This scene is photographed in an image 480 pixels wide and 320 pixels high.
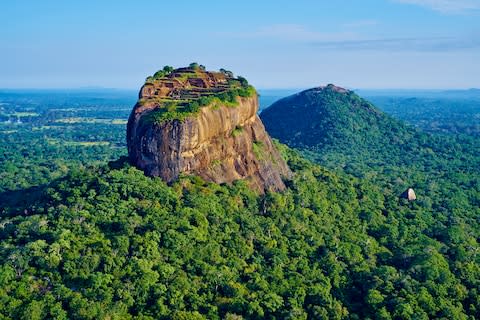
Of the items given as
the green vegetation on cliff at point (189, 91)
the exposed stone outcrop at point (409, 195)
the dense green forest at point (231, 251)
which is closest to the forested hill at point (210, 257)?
the dense green forest at point (231, 251)

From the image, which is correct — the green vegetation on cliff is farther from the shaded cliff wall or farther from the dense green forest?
the dense green forest

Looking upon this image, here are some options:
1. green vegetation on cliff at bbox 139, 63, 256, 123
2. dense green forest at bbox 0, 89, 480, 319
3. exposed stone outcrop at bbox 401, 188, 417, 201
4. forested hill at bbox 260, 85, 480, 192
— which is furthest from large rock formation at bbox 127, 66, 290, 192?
forested hill at bbox 260, 85, 480, 192

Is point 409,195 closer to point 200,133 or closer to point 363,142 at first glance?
point 200,133

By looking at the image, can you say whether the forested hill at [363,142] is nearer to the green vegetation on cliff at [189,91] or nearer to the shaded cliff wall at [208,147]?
the shaded cliff wall at [208,147]

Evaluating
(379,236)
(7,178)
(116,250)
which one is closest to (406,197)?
(379,236)

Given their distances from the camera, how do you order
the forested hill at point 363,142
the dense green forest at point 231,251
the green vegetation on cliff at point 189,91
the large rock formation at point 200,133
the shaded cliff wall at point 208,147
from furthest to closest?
the forested hill at point 363,142 → the green vegetation on cliff at point 189,91 → the large rock formation at point 200,133 → the shaded cliff wall at point 208,147 → the dense green forest at point 231,251

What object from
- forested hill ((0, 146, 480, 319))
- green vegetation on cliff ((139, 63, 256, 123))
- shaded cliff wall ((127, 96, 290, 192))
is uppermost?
green vegetation on cliff ((139, 63, 256, 123))
